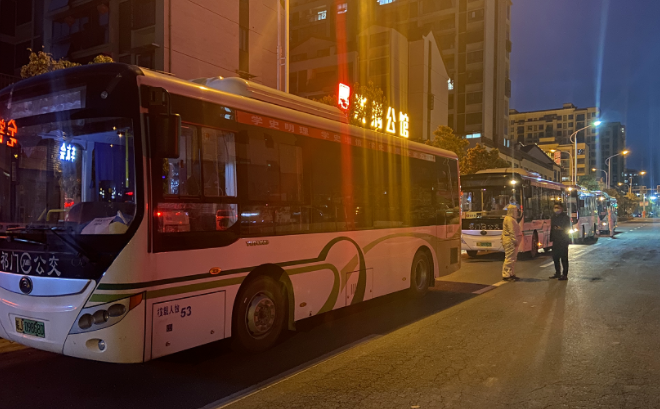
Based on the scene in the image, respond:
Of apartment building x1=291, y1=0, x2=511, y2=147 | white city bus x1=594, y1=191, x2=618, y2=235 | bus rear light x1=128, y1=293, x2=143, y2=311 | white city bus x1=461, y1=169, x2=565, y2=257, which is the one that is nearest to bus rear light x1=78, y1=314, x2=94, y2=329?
bus rear light x1=128, y1=293, x2=143, y2=311

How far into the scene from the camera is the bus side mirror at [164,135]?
4762 millimetres

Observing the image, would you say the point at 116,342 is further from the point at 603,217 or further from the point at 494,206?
the point at 603,217

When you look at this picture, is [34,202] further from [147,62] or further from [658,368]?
[147,62]

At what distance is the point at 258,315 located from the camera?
242 inches

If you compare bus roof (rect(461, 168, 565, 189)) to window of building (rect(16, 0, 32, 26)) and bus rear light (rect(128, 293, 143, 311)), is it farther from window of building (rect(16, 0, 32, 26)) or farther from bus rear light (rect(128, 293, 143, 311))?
window of building (rect(16, 0, 32, 26))

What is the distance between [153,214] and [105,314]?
40.0 inches

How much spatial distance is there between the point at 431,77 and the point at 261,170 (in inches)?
1857

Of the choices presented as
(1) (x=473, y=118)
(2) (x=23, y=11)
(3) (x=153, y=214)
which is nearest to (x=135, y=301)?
(3) (x=153, y=214)

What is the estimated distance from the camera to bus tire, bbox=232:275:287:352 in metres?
5.89

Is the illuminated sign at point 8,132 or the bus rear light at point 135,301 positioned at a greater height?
the illuminated sign at point 8,132

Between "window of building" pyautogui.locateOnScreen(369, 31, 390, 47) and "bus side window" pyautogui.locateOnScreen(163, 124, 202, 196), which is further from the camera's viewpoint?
"window of building" pyautogui.locateOnScreen(369, 31, 390, 47)

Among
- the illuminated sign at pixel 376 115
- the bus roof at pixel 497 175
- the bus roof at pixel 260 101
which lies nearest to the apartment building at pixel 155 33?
the illuminated sign at pixel 376 115

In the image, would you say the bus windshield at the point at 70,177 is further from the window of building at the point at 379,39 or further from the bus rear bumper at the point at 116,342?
the window of building at the point at 379,39

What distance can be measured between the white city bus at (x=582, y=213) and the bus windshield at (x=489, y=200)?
8941 mm
